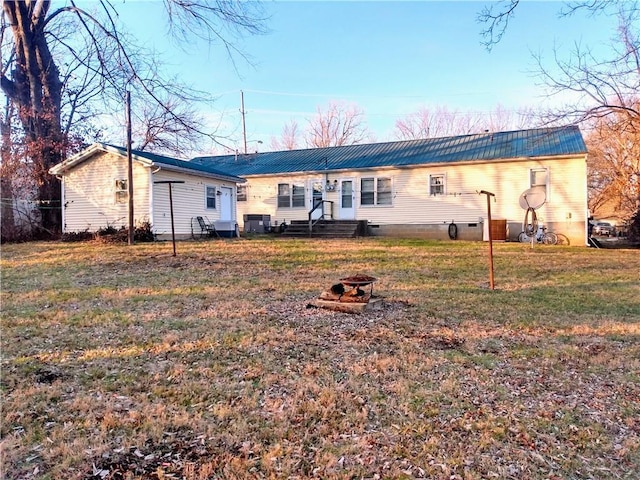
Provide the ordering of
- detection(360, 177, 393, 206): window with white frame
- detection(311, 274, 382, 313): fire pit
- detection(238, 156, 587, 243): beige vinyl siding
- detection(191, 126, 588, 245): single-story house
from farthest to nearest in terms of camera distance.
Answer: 1. detection(360, 177, 393, 206): window with white frame
2. detection(191, 126, 588, 245): single-story house
3. detection(238, 156, 587, 243): beige vinyl siding
4. detection(311, 274, 382, 313): fire pit

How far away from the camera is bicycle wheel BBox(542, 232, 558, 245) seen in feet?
49.0

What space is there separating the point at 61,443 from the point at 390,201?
1617 centimetres

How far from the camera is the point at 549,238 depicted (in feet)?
49.2

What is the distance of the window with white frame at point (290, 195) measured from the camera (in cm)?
1903

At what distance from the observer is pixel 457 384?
339cm

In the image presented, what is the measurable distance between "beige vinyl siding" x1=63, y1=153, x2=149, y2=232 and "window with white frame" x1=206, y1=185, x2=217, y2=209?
107 inches

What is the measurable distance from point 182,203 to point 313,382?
1284 centimetres

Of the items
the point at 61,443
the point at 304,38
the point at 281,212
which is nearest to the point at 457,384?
the point at 61,443

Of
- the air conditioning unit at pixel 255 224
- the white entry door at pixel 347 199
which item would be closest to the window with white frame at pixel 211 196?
the air conditioning unit at pixel 255 224

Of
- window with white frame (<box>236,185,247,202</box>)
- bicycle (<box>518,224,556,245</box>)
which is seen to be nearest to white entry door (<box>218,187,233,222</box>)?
window with white frame (<box>236,185,247,202</box>)

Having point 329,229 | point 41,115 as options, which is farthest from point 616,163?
point 41,115

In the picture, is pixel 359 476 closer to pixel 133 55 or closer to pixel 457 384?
pixel 457 384

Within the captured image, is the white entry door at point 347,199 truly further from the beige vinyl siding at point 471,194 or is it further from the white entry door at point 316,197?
the white entry door at point 316,197

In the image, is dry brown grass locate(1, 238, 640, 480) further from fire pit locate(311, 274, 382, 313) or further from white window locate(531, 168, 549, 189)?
white window locate(531, 168, 549, 189)
